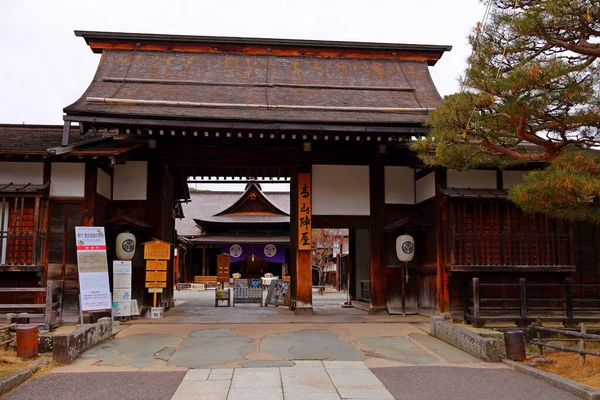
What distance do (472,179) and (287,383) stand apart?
6.79 m

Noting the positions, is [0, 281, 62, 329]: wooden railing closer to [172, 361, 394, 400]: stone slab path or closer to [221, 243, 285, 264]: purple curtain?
[172, 361, 394, 400]: stone slab path

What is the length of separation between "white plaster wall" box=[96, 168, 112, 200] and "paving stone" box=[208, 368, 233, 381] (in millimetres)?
Answer: 5602

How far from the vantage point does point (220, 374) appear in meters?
6.41

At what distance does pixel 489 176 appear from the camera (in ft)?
36.4

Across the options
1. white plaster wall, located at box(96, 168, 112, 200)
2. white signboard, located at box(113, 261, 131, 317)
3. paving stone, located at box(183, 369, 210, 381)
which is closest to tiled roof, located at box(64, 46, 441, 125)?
Result: white plaster wall, located at box(96, 168, 112, 200)

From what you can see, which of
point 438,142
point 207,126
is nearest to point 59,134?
point 207,126

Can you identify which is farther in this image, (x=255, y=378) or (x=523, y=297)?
(x=523, y=297)

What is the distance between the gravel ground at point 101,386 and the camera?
561 cm

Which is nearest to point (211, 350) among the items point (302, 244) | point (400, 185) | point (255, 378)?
point (255, 378)

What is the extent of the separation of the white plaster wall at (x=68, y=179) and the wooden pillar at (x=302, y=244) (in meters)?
4.55

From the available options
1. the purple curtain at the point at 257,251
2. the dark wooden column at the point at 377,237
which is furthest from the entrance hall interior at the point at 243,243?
the dark wooden column at the point at 377,237

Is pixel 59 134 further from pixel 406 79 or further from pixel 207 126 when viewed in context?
pixel 406 79

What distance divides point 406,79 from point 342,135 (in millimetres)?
3796

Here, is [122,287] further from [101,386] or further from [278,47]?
[278,47]
